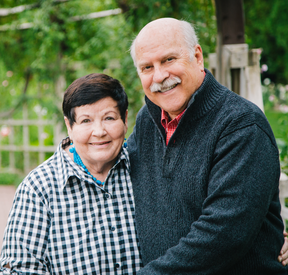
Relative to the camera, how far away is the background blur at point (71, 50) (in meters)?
3.50

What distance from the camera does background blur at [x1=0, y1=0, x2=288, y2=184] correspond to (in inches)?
138

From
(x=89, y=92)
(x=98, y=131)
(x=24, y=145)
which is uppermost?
(x=89, y=92)

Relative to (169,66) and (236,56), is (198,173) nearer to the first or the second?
(169,66)

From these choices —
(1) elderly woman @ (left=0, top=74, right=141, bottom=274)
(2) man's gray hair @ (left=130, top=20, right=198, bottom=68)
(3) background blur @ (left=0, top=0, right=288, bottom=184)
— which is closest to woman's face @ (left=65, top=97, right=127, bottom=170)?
(1) elderly woman @ (left=0, top=74, right=141, bottom=274)

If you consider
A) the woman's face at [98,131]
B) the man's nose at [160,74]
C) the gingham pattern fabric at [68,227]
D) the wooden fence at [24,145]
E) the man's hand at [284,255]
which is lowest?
the wooden fence at [24,145]

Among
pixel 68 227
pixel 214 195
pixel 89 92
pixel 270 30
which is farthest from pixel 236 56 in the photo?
pixel 270 30

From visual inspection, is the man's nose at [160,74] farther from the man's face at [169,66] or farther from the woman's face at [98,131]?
the woman's face at [98,131]

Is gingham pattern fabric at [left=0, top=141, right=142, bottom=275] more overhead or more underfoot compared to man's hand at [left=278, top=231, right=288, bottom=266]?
more overhead

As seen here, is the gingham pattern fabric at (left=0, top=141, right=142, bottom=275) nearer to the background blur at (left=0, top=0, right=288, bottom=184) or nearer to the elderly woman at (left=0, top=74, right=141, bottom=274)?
the elderly woman at (left=0, top=74, right=141, bottom=274)

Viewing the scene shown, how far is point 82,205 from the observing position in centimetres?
172

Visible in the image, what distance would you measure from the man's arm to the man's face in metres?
0.34

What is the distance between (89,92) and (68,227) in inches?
27.2

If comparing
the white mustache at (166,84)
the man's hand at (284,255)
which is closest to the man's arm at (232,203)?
the man's hand at (284,255)

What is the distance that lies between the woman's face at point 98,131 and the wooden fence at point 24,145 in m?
4.22
